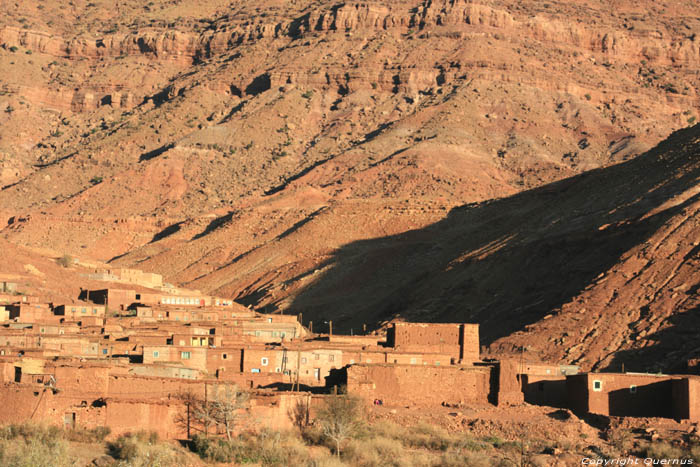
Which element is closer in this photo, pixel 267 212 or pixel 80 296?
pixel 80 296

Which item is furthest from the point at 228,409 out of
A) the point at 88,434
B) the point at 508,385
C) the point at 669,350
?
the point at 669,350

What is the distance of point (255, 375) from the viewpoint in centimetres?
4012

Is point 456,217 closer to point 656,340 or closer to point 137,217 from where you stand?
point 137,217

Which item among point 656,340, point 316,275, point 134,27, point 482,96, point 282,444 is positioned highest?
point 134,27

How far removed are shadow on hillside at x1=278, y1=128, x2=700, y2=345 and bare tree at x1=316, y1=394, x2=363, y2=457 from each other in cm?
2040

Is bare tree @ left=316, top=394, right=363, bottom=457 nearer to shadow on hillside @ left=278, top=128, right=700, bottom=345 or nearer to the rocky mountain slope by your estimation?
the rocky mountain slope

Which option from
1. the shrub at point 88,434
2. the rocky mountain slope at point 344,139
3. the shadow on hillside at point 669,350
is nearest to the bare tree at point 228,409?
the shrub at point 88,434

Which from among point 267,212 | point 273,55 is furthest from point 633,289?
point 273,55

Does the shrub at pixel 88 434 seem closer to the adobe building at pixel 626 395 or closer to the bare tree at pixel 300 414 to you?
the bare tree at pixel 300 414

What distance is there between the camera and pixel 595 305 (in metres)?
53.9

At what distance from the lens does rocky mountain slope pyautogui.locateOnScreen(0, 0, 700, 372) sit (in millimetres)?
77875

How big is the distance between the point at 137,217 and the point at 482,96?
36.5 metres

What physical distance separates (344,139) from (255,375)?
94981 mm

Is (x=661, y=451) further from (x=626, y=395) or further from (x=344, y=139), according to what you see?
(x=344, y=139)
